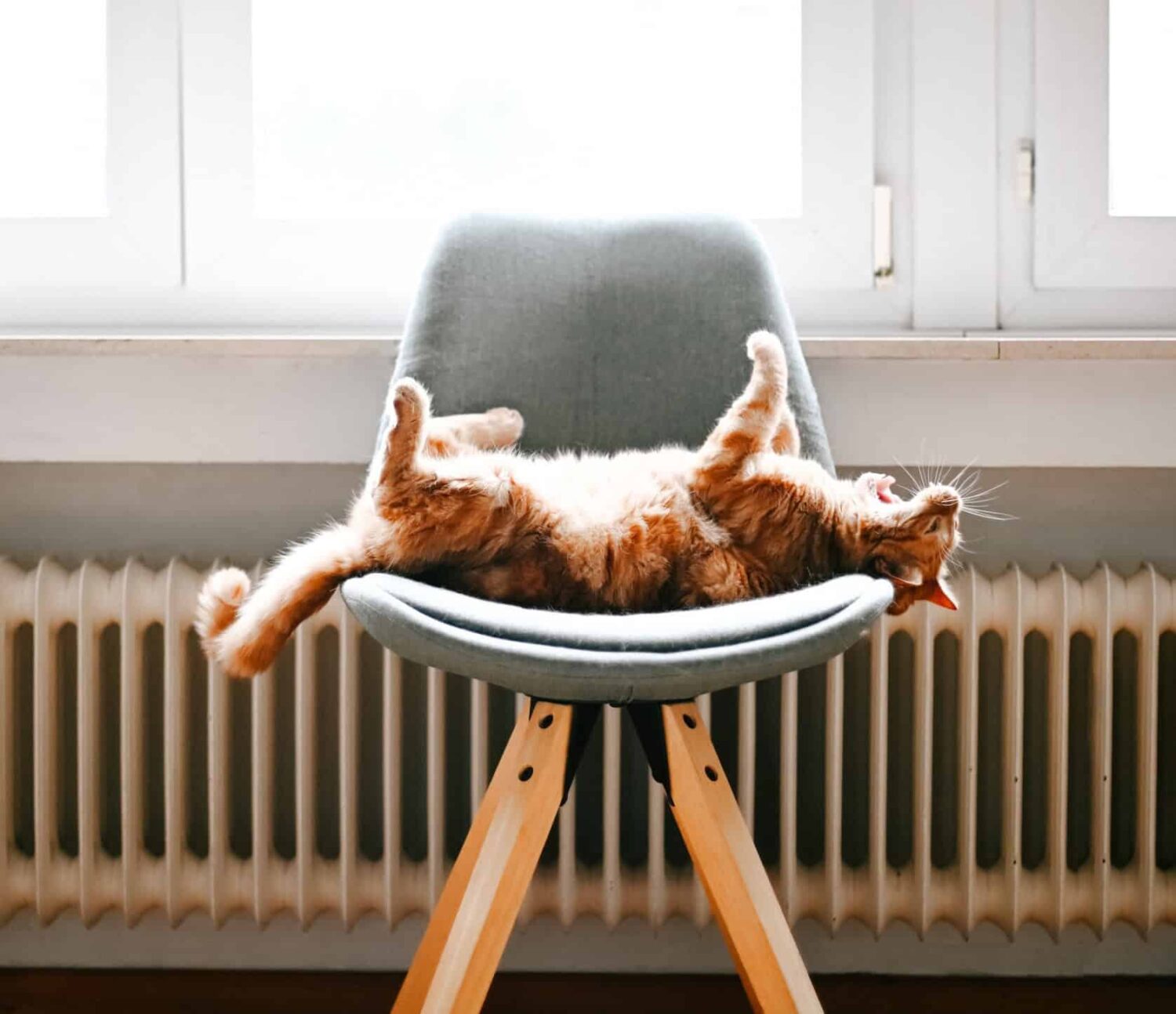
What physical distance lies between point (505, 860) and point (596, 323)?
68 cm

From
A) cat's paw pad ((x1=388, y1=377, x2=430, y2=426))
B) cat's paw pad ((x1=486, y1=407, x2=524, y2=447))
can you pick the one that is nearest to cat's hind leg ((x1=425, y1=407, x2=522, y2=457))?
cat's paw pad ((x1=486, y1=407, x2=524, y2=447))

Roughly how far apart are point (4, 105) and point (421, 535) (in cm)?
123

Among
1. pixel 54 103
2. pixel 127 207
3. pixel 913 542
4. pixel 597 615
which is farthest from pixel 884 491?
pixel 54 103

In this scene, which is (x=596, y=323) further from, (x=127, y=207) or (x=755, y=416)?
(x=127, y=207)

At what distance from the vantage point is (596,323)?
1.32m

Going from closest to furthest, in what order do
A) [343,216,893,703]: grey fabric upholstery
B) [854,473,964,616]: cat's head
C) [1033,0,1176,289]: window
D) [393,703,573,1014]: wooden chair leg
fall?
[393,703,573,1014]: wooden chair leg < [854,473,964,616]: cat's head < [343,216,893,703]: grey fabric upholstery < [1033,0,1176,289]: window

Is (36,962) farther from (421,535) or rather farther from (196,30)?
(196,30)

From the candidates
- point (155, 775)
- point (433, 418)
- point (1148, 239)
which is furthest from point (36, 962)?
point (1148, 239)

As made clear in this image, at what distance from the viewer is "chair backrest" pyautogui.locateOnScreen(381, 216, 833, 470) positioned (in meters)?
1.27

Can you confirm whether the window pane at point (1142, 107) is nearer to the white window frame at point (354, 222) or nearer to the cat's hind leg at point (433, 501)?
the white window frame at point (354, 222)

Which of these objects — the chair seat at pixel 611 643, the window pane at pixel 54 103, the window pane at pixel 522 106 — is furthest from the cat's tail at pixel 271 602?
the window pane at pixel 54 103

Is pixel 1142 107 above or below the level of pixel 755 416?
above

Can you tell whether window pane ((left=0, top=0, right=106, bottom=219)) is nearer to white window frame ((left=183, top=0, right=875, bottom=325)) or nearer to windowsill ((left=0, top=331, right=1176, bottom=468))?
white window frame ((left=183, top=0, right=875, bottom=325))

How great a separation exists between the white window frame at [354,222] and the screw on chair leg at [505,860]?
901mm
